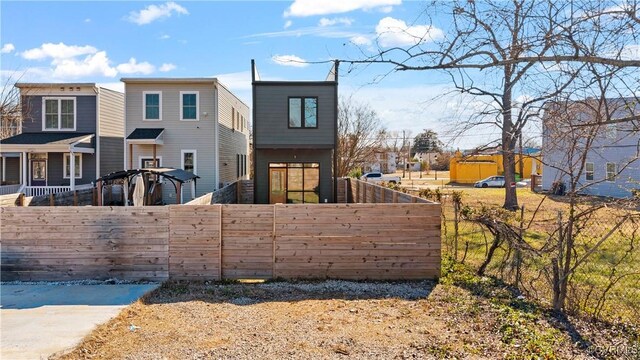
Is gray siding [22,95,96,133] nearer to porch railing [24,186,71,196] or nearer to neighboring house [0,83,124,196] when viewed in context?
neighboring house [0,83,124,196]

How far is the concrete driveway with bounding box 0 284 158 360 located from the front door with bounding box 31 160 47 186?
14.9 meters

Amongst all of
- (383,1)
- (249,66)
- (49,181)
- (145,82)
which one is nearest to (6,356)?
(383,1)

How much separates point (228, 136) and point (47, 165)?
8.37 meters

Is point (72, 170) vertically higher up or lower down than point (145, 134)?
lower down

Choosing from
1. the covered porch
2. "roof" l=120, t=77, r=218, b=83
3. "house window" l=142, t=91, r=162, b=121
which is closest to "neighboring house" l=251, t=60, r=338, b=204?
"roof" l=120, t=77, r=218, b=83

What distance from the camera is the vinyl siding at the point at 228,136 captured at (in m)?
19.6

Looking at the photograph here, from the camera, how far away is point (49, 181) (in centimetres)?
1998

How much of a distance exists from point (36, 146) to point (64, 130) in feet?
6.09

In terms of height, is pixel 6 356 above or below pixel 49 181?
below

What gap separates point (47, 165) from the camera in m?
20.0

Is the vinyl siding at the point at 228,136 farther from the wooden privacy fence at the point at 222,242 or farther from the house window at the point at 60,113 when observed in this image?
the wooden privacy fence at the point at 222,242

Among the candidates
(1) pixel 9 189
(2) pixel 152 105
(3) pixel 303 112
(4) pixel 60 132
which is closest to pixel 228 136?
(2) pixel 152 105

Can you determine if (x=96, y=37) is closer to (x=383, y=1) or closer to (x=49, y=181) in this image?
(x=49, y=181)

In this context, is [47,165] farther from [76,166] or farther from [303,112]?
[303,112]
